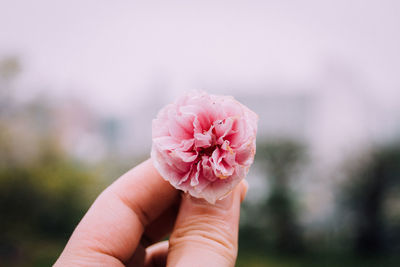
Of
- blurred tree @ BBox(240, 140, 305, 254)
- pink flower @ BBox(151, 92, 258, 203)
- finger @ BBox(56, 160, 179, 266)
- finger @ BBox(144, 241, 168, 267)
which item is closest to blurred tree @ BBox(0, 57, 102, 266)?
blurred tree @ BBox(240, 140, 305, 254)

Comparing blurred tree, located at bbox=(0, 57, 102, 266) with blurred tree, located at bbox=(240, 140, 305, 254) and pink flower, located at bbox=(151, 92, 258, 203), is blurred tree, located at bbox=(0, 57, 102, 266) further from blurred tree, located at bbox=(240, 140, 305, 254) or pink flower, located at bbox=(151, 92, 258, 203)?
pink flower, located at bbox=(151, 92, 258, 203)

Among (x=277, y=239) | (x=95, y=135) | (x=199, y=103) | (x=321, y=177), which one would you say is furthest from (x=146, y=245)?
(x=95, y=135)

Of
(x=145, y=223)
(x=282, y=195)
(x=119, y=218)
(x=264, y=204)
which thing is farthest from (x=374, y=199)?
(x=119, y=218)

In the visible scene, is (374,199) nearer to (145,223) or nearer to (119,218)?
(145,223)

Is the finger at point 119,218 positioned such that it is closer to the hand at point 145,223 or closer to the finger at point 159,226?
the hand at point 145,223

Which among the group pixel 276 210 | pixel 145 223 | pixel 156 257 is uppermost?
pixel 145 223

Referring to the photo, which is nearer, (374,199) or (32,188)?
(374,199)

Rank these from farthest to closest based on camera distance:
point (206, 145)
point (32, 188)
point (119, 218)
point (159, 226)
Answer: point (32, 188) → point (159, 226) → point (119, 218) → point (206, 145)
